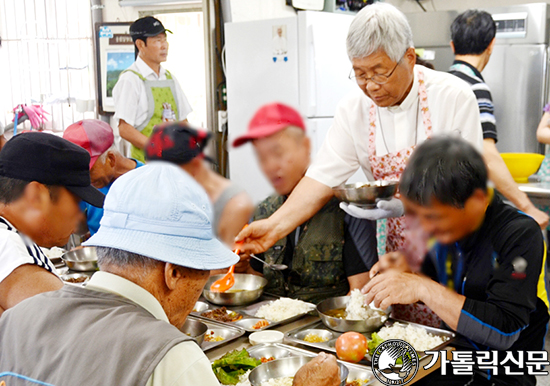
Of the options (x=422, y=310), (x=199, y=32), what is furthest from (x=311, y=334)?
(x=199, y=32)

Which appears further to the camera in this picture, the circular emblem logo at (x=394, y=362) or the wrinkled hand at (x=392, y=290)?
the wrinkled hand at (x=392, y=290)

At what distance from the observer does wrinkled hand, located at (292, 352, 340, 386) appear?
98 centimetres

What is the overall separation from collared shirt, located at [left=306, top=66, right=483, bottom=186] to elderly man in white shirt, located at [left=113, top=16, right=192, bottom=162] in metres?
0.39

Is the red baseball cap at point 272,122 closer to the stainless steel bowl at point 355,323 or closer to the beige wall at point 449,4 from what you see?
the stainless steel bowl at point 355,323

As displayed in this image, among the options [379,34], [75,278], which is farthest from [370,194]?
[75,278]

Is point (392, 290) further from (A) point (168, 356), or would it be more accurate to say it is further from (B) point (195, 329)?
(A) point (168, 356)

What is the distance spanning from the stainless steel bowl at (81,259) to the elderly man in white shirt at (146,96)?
1.57 m

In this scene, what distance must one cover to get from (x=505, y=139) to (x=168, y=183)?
4230mm

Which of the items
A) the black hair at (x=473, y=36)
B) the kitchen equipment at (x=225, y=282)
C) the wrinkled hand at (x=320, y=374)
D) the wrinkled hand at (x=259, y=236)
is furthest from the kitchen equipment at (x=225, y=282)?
the black hair at (x=473, y=36)

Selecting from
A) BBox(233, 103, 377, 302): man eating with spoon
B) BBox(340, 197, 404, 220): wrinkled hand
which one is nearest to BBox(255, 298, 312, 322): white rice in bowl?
BBox(233, 103, 377, 302): man eating with spoon

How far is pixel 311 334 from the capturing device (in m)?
1.43

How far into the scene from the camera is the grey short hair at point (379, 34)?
3.82 feet

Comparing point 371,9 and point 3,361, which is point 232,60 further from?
point 3,361

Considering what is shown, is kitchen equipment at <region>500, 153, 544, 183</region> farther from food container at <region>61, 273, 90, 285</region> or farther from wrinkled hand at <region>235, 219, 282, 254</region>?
food container at <region>61, 273, 90, 285</region>
